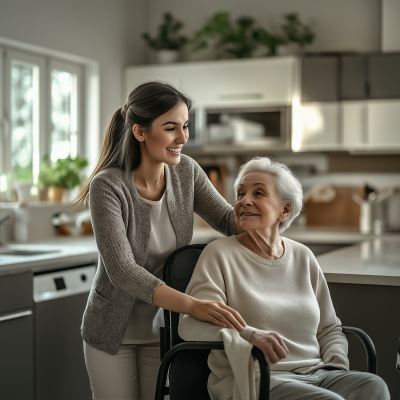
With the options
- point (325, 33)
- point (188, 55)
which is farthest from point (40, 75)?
point (325, 33)

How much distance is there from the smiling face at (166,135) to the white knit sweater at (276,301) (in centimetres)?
33

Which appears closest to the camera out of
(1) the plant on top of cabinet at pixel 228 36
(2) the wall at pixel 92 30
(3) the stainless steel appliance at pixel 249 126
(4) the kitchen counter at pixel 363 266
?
(4) the kitchen counter at pixel 363 266

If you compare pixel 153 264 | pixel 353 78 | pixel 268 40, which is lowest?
pixel 153 264

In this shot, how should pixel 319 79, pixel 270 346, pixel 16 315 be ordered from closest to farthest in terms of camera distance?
pixel 270 346 < pixel 16 315 < pixel 319 79

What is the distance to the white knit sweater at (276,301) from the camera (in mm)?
1633

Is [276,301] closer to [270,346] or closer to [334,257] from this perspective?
[270,346]

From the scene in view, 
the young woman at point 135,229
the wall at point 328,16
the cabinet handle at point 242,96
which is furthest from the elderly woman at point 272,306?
the wall at point 328,16

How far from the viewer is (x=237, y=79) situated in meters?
4.30

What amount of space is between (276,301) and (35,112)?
2.87 m

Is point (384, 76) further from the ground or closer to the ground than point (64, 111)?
further from the ground

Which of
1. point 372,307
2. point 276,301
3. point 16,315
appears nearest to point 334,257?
point 372,307

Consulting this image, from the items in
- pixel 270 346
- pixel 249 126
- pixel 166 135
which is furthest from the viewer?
pixel 249 126

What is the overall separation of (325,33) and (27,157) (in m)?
2.50

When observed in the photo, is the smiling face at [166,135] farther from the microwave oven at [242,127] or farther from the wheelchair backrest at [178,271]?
the microwave oven at [242,127]
